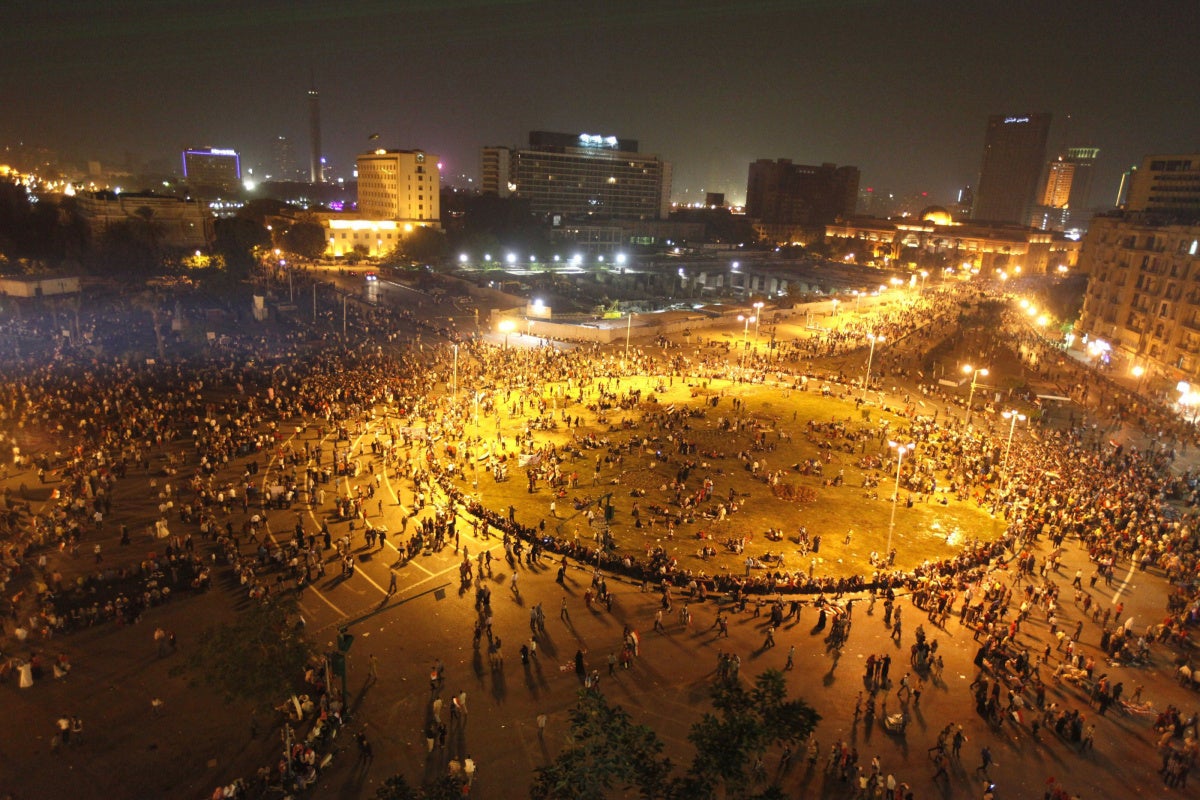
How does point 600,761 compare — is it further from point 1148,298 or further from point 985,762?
point 1148,298

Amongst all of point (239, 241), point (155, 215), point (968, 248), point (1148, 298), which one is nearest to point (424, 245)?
point (239, 241)

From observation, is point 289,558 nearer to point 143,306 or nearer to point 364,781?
point 364,781

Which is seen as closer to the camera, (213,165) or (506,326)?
(506,326)

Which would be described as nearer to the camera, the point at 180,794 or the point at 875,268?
the point at 180,794

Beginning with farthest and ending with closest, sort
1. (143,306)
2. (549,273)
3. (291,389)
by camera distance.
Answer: (549,273) → (143,306) → (291,389)

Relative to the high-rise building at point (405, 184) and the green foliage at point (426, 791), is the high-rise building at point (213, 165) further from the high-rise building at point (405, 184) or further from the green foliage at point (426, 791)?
the green foliage at point (426, 791)

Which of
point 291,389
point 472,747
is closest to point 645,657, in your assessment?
point 472,747

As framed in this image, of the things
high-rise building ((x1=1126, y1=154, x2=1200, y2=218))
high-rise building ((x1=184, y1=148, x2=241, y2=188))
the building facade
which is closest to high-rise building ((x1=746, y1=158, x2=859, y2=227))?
high-rise building ((x1=1126, y1=154, x2=1200, y2=218))
